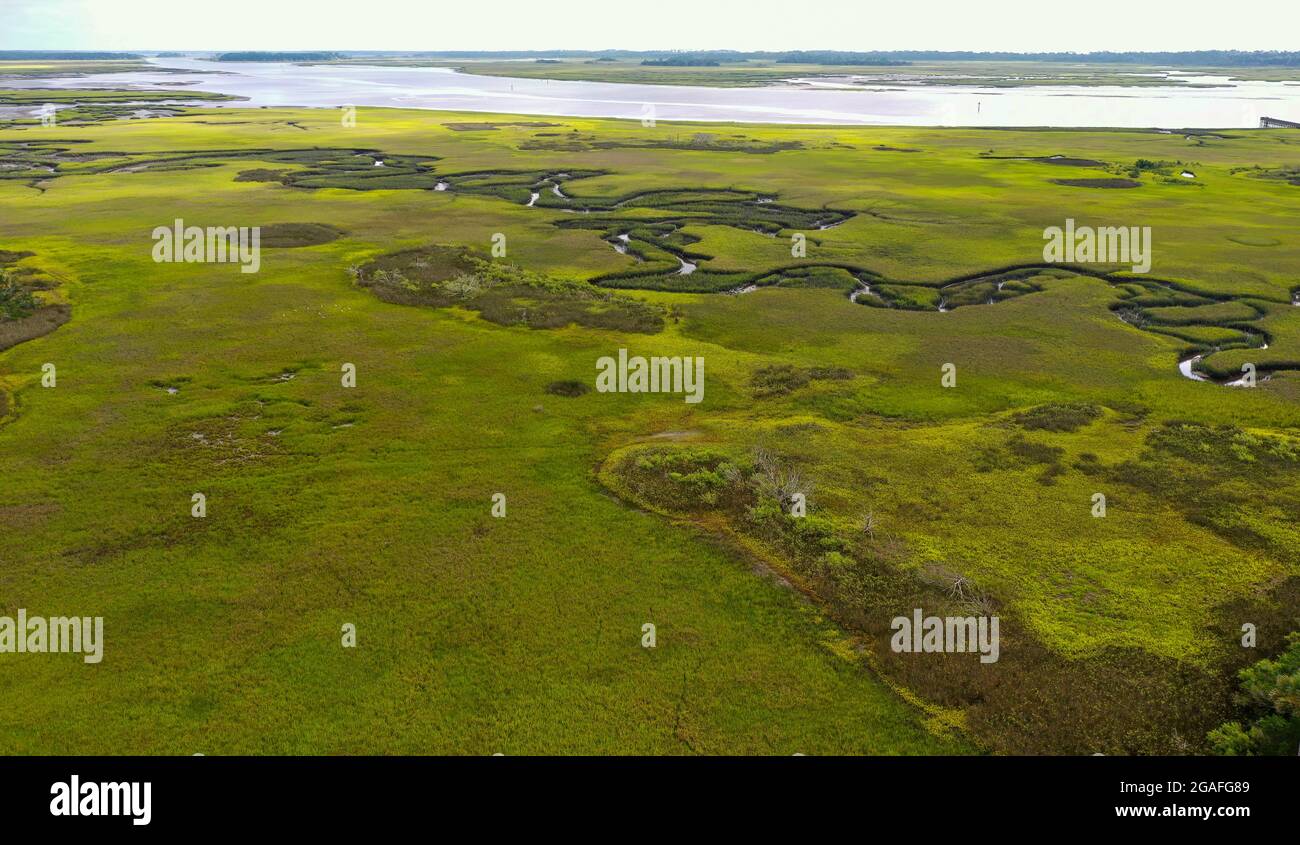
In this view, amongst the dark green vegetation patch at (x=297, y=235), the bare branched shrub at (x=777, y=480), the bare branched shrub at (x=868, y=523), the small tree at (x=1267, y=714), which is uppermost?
the dark green vegetation patch at (x=297, y=235)

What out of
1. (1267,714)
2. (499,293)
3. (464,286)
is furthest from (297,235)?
(1267,714)

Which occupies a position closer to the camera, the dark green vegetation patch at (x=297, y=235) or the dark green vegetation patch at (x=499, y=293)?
the dark green vegetation patch at (x=499, y=293)

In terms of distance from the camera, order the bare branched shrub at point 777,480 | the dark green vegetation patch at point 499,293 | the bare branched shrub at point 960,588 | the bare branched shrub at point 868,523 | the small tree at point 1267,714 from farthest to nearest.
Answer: the dark green vegetation patch at point 499,293 → the bare branched shrub at point 777,480 → the bare branched shrub at point 868,523 → the bare branched shrub at point 960,588 → the small tree at point 1267,714

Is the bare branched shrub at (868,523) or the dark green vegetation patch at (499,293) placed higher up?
the dark green vegetation patch at (499,293)

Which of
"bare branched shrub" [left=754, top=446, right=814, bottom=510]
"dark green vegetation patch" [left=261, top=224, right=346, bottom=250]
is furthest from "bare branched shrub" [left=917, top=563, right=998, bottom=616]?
"dark green vegetation patch" [left=261, top=224, right=346, bottom=250]

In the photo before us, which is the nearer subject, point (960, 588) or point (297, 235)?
point (960, 588)

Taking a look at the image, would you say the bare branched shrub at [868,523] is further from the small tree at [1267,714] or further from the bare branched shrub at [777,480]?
the small tree at [1267,714]

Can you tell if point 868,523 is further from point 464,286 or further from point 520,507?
point 464,286

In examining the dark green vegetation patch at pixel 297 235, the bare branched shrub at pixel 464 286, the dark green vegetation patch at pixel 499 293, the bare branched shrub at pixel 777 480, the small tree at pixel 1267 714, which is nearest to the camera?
the small tree at pixel 1267 714

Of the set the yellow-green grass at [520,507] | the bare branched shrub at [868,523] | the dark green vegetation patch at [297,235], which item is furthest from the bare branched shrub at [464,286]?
the bare branched shrub at [868,523]

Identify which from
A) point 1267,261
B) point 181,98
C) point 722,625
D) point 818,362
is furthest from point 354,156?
point 181,98
